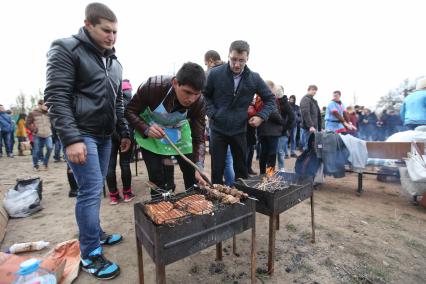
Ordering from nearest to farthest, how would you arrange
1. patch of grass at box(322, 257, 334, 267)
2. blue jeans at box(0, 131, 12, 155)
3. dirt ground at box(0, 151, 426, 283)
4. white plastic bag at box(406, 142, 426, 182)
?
dirt ground at box(0, 151, 426, 283) → patch of grass at box(322, 257, 334, 267) → white plastic bag at box(406, 142, 426, 182) → blue jeans at box(0, 131, 12, 155)

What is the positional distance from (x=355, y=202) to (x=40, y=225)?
16.8 feet

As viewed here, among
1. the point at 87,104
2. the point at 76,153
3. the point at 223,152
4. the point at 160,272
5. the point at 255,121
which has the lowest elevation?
the point at 160,272

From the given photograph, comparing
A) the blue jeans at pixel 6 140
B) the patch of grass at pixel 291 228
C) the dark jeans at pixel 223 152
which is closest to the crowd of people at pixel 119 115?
the dark jeans at pixel 223 152

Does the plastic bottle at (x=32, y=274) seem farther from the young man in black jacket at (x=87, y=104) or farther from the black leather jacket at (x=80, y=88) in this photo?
the black leather jacket at (x=80, y=88)

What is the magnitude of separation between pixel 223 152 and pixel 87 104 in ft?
6.08

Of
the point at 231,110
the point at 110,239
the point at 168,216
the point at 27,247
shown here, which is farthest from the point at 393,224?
the point at 27,247

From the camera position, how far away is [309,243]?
2.98 metres

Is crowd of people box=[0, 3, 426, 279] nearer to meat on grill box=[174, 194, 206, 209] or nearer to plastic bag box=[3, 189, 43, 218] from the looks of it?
meat on grill box=[174, 194, 206, 209]

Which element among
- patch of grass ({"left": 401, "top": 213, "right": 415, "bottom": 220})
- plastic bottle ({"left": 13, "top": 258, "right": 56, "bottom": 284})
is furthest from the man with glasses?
patch of grass ({"left": 401, "top": 213, "right": 415, "bottom": 220})

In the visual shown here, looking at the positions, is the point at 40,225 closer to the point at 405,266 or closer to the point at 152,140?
the point at 152,140

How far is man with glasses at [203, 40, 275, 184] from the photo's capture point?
132 inches

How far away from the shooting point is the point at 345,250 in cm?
283

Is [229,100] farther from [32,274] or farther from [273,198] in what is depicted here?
[32,274]

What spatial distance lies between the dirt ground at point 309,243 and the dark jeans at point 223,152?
0.83 m
